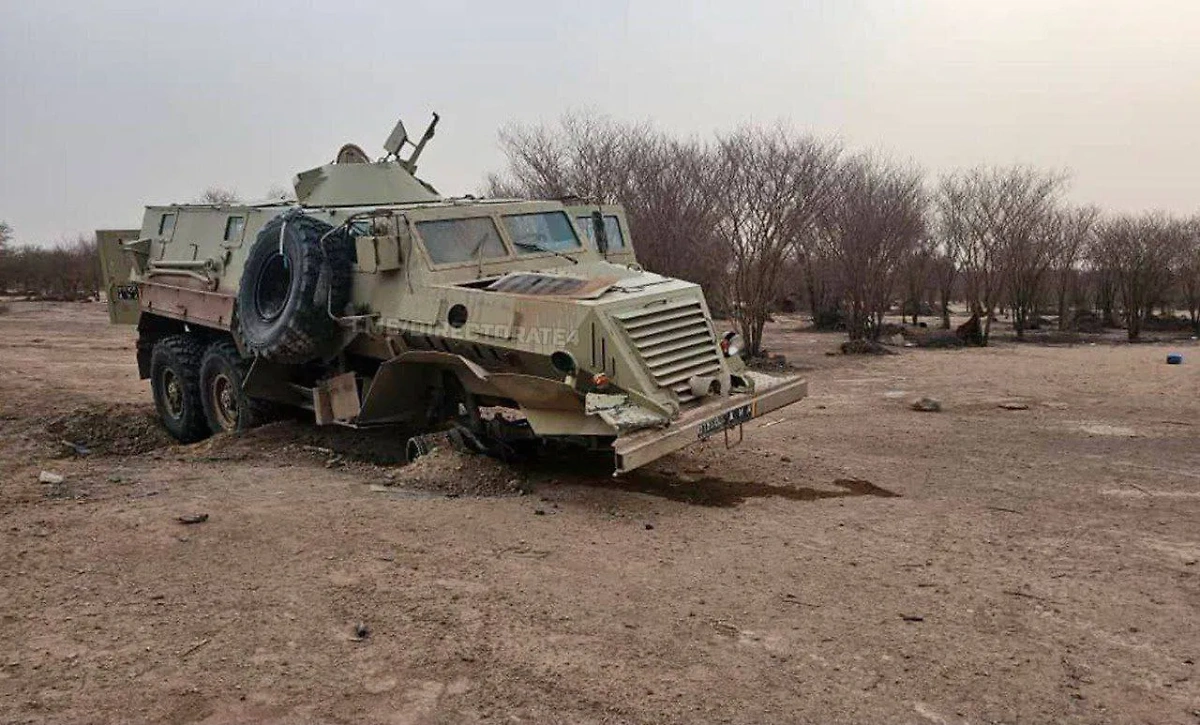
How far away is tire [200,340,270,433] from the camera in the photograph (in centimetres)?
906

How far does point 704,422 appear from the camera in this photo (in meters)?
6.26

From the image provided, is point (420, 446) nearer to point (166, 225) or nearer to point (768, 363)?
point (166, 225)

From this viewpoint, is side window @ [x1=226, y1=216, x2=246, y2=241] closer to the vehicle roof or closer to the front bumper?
the vehicle roof

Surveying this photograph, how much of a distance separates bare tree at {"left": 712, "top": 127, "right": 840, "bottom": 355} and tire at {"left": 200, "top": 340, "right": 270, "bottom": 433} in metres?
10.8

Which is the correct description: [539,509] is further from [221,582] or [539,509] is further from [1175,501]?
[1175,501]

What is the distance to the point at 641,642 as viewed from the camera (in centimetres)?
407

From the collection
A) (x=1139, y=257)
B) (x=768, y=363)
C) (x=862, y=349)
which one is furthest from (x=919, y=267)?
(x=768, y=363)

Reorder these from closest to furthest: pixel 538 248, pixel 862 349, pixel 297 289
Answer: pixel 297 289 → pixel 538 248 → pixel 862 349

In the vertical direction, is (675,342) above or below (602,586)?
above

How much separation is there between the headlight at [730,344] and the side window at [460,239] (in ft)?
6.23

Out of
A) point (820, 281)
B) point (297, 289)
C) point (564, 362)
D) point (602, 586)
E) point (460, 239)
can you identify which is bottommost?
point (602, 586)

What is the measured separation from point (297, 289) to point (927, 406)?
728cm

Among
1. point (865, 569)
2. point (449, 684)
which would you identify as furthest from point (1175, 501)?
point (449, 684)

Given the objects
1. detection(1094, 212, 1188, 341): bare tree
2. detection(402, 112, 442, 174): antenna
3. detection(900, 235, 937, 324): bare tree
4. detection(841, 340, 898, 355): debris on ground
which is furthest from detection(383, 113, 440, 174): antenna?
detection(1094, 212, 1188, 341): bare tree
